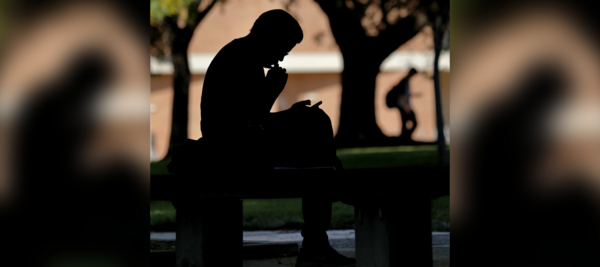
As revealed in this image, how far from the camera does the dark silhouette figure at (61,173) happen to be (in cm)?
278

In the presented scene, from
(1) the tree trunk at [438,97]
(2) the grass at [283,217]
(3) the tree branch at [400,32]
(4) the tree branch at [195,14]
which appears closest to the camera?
(2) the grass at [283,217]

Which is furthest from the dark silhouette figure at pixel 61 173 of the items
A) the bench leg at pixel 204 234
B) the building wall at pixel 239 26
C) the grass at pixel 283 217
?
the building wall at pixel 239 26

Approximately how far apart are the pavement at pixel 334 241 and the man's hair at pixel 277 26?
1.76 meters

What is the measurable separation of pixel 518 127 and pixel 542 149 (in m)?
0.11

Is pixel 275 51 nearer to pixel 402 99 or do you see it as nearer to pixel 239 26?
pixel 402 99

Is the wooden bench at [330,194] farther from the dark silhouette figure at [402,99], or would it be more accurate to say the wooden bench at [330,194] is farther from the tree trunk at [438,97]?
the dark silhouette figure at [402,99]

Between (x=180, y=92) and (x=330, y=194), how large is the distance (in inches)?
679

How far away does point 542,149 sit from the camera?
8.95 ft

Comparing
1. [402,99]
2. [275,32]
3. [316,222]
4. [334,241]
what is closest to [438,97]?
[402,99]

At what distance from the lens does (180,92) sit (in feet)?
67.7

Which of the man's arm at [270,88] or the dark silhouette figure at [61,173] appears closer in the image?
the dark silhouette figure at [61,173]

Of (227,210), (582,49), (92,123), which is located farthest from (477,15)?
(227,210)

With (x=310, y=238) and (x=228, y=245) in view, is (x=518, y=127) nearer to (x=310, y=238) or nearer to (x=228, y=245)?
(x=228, y=245)

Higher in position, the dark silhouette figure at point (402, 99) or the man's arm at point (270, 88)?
the dark silhouette figure at point (402, 99)
